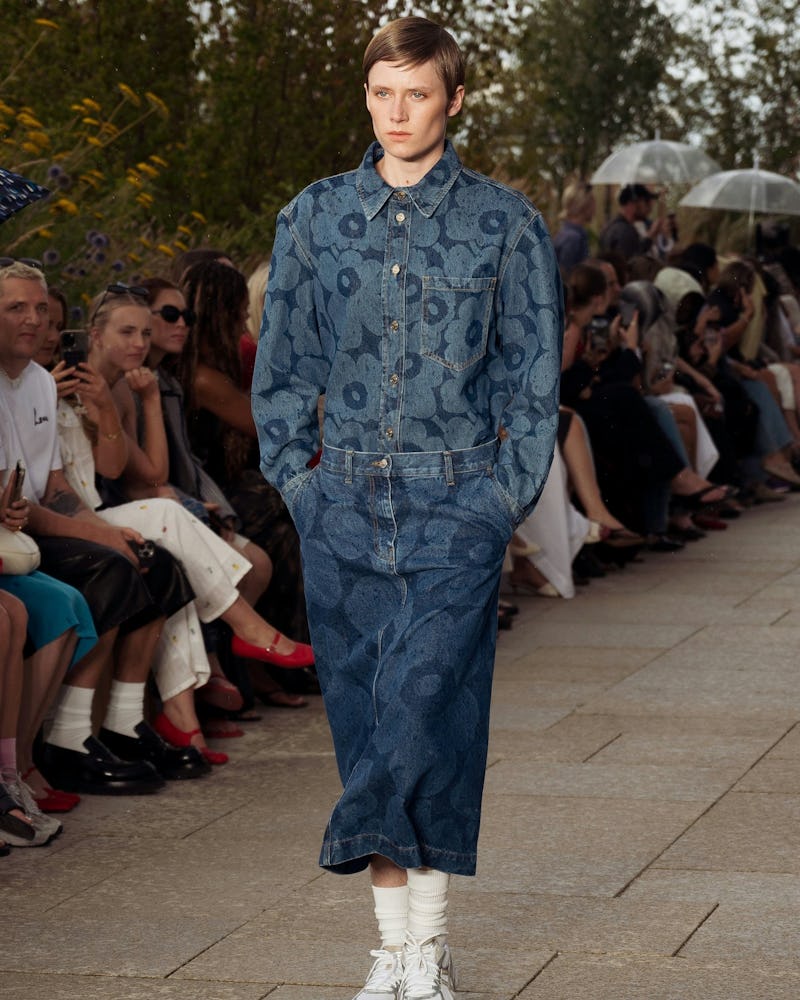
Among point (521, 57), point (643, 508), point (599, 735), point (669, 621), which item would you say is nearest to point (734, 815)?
point (599, 735)

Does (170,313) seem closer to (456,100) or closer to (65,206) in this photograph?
(65,206)

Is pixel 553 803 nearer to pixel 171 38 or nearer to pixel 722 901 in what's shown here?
pixel 722 901

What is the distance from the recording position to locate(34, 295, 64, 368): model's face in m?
7.17

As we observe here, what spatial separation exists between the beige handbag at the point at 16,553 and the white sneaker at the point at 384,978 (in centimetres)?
227

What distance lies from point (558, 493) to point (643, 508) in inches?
69.2

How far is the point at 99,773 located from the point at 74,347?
1587 mm

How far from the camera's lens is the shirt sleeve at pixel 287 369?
4254 mm

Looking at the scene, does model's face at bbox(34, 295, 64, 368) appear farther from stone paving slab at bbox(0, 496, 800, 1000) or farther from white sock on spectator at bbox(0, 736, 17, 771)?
white sock on spectator at bbox(0, 736, 17, 771)

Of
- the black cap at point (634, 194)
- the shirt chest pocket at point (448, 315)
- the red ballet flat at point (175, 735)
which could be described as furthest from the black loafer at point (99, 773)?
the black cap at point (634, 194)

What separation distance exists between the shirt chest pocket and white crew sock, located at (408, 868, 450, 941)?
105 centimetres

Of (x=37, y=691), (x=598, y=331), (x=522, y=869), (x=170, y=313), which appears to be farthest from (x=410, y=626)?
(x=598, y=331)

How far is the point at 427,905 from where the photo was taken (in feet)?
13.7

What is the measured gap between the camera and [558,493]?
10.2 m

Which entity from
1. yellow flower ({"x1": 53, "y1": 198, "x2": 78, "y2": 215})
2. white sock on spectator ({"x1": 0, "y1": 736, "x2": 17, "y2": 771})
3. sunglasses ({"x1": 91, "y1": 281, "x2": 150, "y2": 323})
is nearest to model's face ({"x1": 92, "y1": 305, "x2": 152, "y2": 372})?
sunglasses ({"x1": 91, "y1": 281, "x2": 150, "y2": 323})
